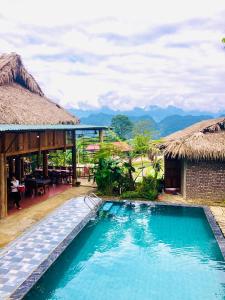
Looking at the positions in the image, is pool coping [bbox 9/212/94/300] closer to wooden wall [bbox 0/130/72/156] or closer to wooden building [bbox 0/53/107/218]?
wooden building [bbox 0/53/107/218]

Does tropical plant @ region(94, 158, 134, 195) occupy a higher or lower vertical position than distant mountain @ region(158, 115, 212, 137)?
lower

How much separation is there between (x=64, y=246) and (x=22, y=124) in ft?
16.4

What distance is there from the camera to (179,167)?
15.5 m

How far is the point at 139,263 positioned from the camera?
809cm

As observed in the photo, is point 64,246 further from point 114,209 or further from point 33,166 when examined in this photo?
point 33,166

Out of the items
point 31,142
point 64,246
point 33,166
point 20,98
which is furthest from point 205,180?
point 33,166

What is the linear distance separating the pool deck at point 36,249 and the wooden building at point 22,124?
181 cm

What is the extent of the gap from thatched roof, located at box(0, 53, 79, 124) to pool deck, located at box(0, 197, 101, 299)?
3.60 meters

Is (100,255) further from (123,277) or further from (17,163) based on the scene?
(17,163)

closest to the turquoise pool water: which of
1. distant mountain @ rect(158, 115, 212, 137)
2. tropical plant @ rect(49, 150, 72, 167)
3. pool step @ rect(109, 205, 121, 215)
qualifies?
pool step @ rect(109, 205, 121, 215)

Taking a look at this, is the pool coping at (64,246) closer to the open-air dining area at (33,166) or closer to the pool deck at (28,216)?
the pool deck at (28,216)

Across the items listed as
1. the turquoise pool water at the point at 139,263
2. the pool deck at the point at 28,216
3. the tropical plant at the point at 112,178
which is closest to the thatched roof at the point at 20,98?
the tropical plant at the point at 112,178

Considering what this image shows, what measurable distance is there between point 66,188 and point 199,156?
6.37 metres

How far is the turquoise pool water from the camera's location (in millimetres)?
6535
